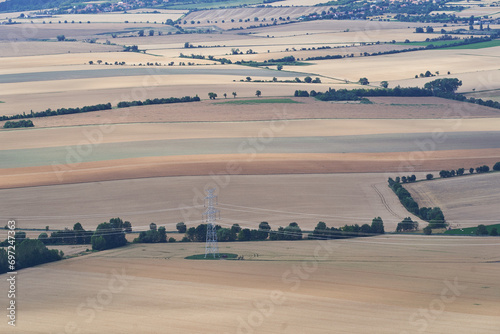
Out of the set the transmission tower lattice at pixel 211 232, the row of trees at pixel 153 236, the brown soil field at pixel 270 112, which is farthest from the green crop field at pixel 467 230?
the brown soil field at pixel 270 112

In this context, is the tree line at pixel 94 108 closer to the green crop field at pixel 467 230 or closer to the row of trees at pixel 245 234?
the row of trees at pixel 245 234

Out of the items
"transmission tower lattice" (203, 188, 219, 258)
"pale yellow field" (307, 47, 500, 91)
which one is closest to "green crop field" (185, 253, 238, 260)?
"transmission tower lattice" (203, 188, 219, 258)

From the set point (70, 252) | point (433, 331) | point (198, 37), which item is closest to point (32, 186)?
point (70, 252)

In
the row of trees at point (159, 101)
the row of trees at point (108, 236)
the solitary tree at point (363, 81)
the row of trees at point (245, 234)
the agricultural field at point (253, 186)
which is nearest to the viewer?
the agricultural field at point (253, 186)

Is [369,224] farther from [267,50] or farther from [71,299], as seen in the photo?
[267,50]

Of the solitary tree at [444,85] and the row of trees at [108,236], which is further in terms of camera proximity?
the solitary tree at [444,85]

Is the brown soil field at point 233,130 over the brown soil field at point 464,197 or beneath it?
over

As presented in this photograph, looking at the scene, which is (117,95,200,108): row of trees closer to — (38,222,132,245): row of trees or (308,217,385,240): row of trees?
Result: (38,222,132,245): row of trees
